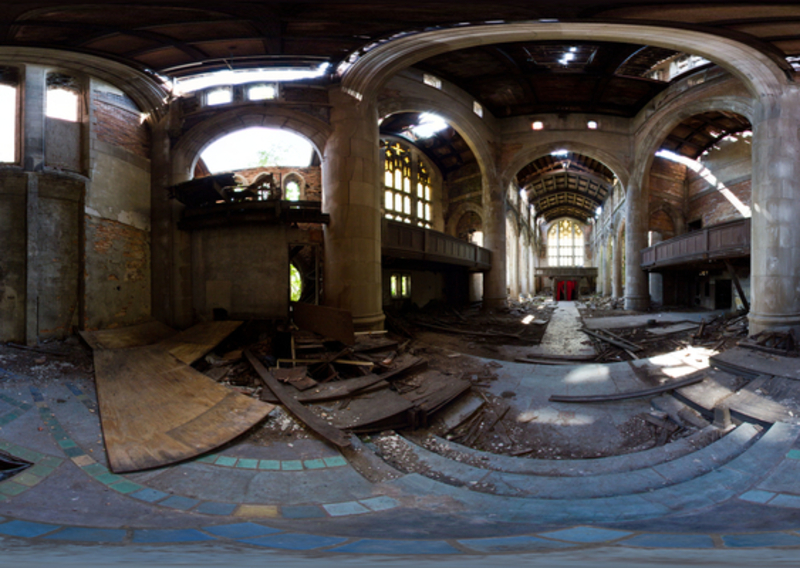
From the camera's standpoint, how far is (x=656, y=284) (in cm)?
2011

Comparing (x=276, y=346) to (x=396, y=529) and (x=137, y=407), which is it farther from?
(x=396, y=529)

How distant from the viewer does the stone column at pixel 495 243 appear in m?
18.7

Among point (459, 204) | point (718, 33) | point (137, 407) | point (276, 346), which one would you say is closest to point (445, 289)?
point (459, 204)

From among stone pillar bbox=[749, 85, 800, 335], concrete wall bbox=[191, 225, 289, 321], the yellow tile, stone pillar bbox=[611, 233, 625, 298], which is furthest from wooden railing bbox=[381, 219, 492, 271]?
stone pillar bbox=[611, 233, 625, 298]

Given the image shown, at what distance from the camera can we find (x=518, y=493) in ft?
12.2

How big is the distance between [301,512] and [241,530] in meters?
0.62

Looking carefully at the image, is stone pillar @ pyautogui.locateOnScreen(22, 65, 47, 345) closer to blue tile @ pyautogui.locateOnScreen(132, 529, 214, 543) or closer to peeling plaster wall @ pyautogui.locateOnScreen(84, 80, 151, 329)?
peeling plaster wall @ pyautogui.locateOnScreen(84, 80, 151, 329)

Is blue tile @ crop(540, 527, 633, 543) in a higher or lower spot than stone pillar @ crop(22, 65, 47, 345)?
lower

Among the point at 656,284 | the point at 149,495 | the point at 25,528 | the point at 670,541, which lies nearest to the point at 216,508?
the point at 149,495

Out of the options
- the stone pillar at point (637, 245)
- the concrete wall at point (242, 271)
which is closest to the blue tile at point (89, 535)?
the concrete wall at point (242, 271)

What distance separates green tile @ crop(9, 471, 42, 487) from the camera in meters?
3.36

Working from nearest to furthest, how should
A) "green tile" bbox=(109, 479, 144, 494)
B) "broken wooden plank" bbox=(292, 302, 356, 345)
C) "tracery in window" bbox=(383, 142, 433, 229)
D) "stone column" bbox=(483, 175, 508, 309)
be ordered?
"green tile" bbox=(109, 479, 144, 494), "broken wooden plank" bbox=(292, 302, 356, 345), "tracery in window" bbox=(383, 142, 433, 229), "stone column" bbox=(483, 175, 508, 309)

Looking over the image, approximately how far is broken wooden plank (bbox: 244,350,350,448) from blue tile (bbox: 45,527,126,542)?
2167mm

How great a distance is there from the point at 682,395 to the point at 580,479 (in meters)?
3.13
